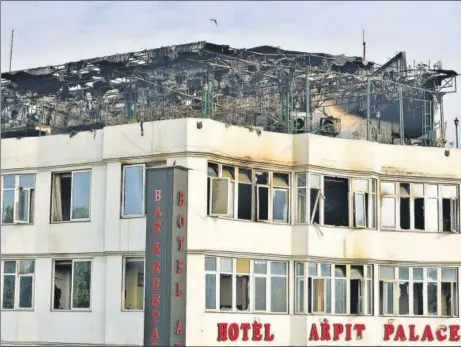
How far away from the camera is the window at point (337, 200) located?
28.7 meters

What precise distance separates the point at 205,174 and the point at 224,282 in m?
3.06

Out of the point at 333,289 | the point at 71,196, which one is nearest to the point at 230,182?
the point at 333,289

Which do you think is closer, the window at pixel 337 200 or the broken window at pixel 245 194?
the broken window at pixel 245 194

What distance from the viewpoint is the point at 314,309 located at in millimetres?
28391

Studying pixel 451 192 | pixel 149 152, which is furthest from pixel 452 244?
pixel 149 152

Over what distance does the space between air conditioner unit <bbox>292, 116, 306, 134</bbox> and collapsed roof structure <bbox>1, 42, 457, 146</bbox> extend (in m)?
0.12

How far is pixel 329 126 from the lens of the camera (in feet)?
105

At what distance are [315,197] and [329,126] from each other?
13.4 ft

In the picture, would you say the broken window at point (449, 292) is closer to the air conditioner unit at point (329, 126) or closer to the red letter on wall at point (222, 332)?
the air conditioner unit at point (329, 126)

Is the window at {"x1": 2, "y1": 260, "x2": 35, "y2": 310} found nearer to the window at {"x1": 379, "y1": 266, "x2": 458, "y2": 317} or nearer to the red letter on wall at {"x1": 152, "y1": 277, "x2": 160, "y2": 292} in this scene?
the red letter on wall at {"x1": 152, "y1": 277, "x2": 160, "y2": 292}

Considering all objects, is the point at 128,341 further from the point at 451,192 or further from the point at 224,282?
the point at 451,192

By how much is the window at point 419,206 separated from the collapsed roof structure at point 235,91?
3095 millimetres

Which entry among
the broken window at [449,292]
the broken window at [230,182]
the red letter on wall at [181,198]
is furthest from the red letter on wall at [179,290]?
the broken window at [449,292]

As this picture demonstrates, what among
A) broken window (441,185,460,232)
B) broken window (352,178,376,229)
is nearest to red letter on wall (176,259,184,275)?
broken window (352,178,376,229)
